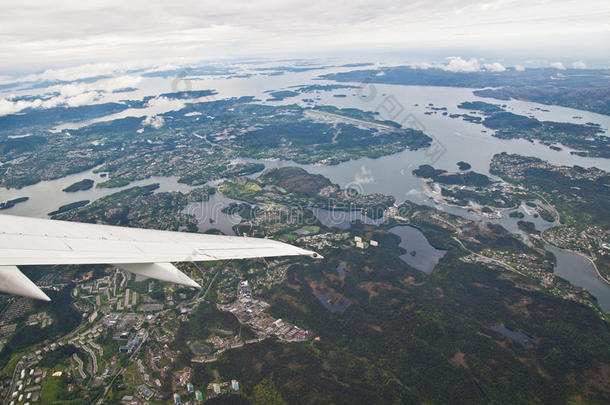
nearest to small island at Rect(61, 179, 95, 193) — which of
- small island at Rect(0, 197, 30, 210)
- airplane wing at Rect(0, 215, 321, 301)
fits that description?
small island at Rect(0, 197, 30, 210)

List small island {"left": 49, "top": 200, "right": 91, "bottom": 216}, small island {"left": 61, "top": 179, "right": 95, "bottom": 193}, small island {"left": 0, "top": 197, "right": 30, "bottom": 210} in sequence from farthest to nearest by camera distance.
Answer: small island {"left": 61, "top": 179, "right": 95, "bottom": 193}
small island {"left": 0, "top": 197, "right": 30, "bottom": 210}
small island {"left": 49, "top": 200, "right": 91, "bottom": 216}

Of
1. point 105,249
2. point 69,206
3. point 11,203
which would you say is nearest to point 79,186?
point 11,203

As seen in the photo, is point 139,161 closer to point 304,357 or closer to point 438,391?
point 304,357

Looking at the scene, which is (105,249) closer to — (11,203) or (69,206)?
(69,206)

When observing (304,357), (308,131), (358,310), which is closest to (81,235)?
(304,357)

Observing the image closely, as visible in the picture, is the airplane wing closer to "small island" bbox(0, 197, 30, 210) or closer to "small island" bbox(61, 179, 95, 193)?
"small island" bbox(0, 197, 30, 210)

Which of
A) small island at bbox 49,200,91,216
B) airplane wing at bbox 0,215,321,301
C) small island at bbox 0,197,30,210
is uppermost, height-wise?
airplane wing at bbox 0,215,321,301

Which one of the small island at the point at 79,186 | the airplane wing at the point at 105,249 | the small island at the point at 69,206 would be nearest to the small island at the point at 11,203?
the small island at the point at 79,186

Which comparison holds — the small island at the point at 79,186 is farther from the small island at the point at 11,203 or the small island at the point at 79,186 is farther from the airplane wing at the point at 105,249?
the airplane wing at the point at 105,249
